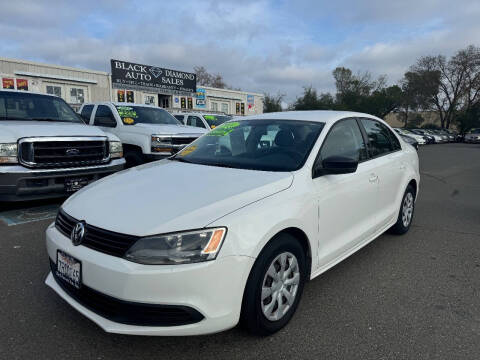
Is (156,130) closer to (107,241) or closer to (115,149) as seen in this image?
(115,149)

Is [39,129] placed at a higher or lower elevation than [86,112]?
lower

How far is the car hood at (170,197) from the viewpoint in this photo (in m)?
2.14

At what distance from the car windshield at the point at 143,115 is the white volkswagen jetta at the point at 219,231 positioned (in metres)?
5.31

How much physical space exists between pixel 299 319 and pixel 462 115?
57310 mm

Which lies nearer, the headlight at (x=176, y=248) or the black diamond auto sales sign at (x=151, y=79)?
the headlight at (x=176, y=248)

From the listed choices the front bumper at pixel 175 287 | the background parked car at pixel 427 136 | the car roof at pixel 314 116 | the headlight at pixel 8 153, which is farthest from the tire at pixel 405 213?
the background parked car at pixel 427 136

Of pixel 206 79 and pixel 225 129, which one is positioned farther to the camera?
pixel 206 79

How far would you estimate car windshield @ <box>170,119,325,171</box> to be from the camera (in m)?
3.04

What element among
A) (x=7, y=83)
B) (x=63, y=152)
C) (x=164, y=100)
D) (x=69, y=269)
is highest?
(x=7, y=83)

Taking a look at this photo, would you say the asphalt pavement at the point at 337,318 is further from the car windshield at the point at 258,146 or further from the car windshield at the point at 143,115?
the car windshield at the point at 143,115

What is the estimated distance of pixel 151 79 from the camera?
2644cm

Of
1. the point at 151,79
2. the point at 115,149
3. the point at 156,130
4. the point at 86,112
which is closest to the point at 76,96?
the point at 151,79

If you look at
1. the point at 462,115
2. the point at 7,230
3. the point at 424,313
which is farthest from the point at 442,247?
the point at 462,115

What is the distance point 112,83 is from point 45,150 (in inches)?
817
